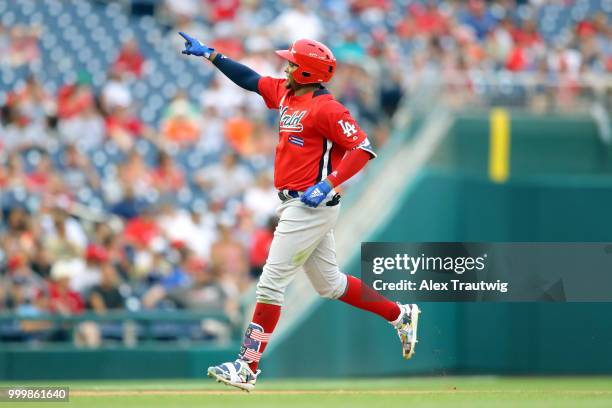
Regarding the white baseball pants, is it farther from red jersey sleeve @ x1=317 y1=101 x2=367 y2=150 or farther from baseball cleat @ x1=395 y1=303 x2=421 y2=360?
baseball cleat @ x1=395 y1=303 x2=421 y2=360

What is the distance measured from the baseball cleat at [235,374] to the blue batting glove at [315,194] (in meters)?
1.08

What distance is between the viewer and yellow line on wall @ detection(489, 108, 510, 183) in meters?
12.6

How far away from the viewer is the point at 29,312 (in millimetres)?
11719

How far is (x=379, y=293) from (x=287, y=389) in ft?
3.01

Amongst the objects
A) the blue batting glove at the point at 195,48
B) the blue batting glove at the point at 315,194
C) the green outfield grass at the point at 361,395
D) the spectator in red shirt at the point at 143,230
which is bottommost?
the green outfield grass at the point at 361,395

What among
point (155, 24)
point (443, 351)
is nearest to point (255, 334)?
point (443, 351)

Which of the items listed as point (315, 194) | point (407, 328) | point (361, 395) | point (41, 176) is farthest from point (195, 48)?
point (41, 176)

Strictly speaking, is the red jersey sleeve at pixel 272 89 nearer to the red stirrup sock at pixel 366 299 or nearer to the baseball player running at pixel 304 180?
the baseball player running at pixel 304 180

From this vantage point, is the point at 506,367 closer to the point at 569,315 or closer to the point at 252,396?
the point at 569,315

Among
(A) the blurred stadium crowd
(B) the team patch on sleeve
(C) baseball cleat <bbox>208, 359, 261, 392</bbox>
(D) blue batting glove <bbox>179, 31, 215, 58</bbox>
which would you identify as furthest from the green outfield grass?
(A) the blurred stadium crowd

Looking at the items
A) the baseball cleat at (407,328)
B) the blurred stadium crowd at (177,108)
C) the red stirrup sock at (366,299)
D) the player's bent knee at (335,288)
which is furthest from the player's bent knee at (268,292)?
the blurred stadium crowd at (177,108)

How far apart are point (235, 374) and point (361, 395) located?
901 millimetres

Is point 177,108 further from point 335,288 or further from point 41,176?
point 335,288

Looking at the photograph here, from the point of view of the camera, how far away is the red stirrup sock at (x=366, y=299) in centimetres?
855
